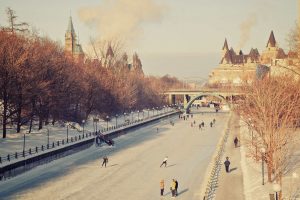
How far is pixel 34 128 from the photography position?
2099 inches

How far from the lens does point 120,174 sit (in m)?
35.2

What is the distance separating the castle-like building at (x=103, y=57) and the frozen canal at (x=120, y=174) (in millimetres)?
30678

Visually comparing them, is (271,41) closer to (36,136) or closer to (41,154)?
(36,136)

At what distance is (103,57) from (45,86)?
3119 centimetres

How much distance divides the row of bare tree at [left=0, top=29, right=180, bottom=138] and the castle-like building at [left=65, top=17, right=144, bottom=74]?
3.11 m

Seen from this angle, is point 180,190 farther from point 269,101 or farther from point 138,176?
point 269,101

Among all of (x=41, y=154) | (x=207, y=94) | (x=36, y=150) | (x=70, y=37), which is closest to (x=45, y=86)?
(x=36, y=150)

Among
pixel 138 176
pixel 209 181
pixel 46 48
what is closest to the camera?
pixel 209 181

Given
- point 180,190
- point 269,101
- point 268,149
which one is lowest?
point 180,190

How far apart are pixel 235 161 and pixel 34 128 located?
83.5 feet

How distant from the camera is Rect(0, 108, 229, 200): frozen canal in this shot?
28.8 meters

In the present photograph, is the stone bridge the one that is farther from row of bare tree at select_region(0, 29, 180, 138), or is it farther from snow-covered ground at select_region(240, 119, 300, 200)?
snow-covered ground at select_region(240, 119, 300, 200)

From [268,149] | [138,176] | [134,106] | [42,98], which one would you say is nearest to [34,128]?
[42,98]

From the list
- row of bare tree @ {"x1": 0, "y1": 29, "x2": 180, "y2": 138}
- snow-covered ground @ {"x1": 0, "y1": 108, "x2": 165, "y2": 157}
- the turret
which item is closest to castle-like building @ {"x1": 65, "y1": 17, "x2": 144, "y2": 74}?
row of bare tree @ {"x1": 0, "y1": 29, "x2": 180, "y2": 138}
